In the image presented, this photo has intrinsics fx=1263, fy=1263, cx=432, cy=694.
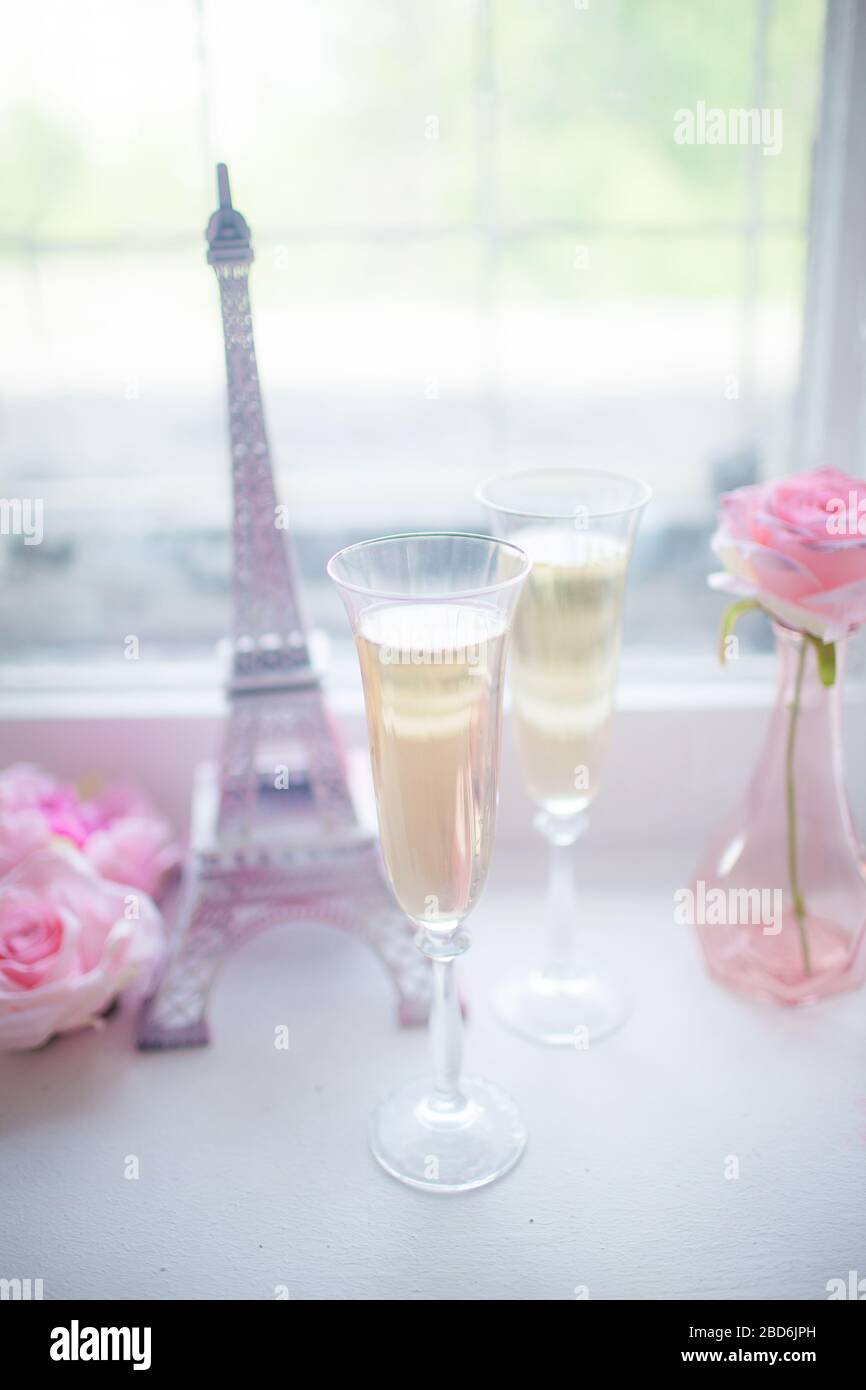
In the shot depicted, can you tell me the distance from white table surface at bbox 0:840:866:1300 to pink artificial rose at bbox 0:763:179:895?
15 cm

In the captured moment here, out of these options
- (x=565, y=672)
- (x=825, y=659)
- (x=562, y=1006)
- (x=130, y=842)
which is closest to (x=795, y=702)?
(x=825, y=659)

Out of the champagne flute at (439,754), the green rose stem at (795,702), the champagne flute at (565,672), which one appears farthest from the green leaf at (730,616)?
the champagne flute at (439,754)

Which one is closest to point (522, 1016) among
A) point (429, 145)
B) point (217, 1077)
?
point (217, 1077)

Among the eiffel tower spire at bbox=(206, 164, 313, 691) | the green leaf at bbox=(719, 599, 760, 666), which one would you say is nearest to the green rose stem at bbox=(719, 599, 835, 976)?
the green leaf at bbox=(719, 599, 760, 666)

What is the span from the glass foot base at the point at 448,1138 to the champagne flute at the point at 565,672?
110mm

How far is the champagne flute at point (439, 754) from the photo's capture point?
848 mm

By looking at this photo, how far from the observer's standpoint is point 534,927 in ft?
4.18

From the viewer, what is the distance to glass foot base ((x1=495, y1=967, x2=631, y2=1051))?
1114mm

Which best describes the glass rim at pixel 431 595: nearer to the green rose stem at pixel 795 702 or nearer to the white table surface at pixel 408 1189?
the green rose stem at pixel 795 702

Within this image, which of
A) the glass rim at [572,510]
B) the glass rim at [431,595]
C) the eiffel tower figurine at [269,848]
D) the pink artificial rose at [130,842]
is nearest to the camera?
the glass rim at [431,595]
